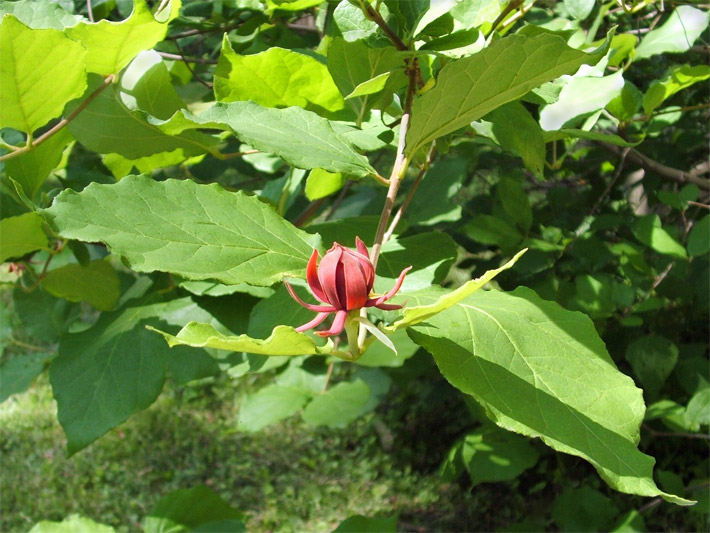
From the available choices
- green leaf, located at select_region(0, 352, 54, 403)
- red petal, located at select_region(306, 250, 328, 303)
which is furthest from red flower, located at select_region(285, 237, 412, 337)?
green leaf, located at select_region(0, 352, 54, 403)

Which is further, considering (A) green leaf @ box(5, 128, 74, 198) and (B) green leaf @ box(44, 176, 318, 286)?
(A) green leaf @ box(5, 128, 74, 198)

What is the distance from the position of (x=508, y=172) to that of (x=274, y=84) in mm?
1107

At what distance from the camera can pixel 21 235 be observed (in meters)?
0.89

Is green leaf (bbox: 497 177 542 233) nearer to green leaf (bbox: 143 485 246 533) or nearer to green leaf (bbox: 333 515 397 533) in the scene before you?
green leaf (bbox: 333 515 397 533)

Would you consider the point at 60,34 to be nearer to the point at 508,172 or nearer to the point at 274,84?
the point at 274,84

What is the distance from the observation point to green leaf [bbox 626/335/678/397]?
149cm

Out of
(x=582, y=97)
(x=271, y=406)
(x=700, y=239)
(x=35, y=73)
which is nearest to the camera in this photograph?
(x=35, y=73)

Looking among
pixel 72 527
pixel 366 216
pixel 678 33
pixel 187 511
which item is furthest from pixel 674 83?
pixel 72 527

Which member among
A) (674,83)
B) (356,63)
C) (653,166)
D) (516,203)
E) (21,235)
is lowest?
(516,203)

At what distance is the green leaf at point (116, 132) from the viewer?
873 millimetres

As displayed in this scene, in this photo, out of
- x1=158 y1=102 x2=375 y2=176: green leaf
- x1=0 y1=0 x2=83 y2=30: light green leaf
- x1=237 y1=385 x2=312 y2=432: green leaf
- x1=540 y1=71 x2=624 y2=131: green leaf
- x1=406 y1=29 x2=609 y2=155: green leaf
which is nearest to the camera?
x1=406 y1=29 x2=609 y2=155: green leaf

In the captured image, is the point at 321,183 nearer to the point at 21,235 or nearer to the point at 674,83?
the point at 21,235

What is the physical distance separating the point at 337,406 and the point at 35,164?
96 cm

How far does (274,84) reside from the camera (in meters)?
0.85
